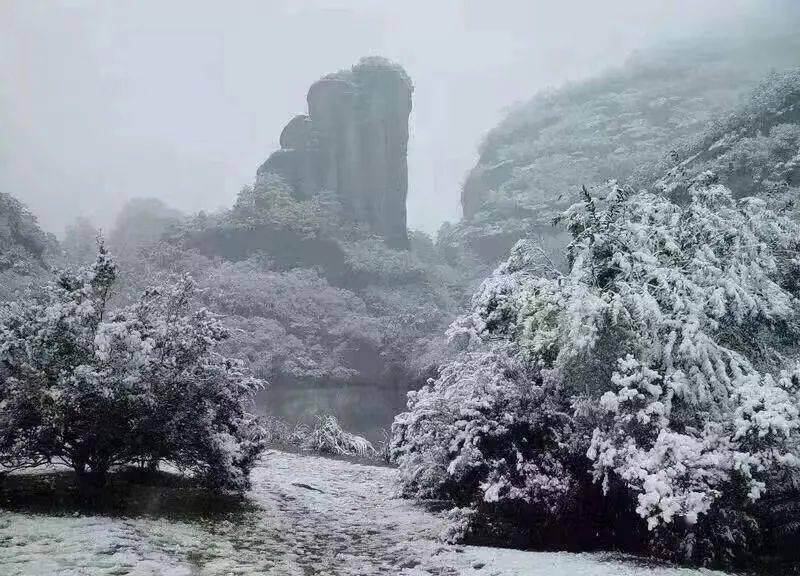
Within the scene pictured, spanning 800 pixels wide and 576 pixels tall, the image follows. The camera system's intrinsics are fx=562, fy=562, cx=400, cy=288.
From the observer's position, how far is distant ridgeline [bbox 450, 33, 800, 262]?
57.1 m

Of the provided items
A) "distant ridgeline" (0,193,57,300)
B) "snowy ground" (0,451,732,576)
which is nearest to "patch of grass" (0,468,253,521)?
"snowy ground" (0,451,732,576)

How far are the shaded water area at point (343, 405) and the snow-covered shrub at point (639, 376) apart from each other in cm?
1447

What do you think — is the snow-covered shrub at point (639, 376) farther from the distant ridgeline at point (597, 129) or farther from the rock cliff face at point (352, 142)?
the rock cliff face at point (352, 142)

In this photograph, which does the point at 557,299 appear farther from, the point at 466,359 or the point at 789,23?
the point at 789,23

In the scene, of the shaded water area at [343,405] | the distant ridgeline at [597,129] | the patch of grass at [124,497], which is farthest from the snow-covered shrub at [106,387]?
the distant ridgeline at [597,129]

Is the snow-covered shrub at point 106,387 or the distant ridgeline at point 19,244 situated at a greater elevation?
the distant ridgeline at point 19,244

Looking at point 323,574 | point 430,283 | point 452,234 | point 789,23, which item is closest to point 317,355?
point 430,283

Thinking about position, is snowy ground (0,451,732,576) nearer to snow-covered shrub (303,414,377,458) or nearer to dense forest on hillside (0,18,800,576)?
dense forest on hillside (0,18,800,576)

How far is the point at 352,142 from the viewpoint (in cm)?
4694

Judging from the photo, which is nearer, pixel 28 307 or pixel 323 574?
pixel 323 574

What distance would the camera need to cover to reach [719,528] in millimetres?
5316

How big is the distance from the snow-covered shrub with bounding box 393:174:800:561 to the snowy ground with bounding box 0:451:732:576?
710mm

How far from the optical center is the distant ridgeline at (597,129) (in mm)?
57094

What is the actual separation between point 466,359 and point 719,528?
4.88 m
